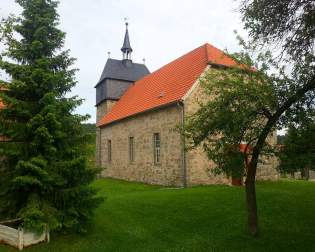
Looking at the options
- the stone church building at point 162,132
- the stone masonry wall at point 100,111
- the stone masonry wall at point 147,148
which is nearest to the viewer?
the stone church building at point 162,132

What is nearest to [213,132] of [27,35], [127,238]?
[127,238]

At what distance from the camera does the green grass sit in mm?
8281

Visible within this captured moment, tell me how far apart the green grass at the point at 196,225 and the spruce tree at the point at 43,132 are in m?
0.95

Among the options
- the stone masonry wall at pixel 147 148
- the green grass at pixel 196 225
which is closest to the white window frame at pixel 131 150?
the stone masonry wall at pixel 147 148

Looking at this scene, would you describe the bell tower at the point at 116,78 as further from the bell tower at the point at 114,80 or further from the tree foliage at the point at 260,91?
the tree foliage at the point at 260,91

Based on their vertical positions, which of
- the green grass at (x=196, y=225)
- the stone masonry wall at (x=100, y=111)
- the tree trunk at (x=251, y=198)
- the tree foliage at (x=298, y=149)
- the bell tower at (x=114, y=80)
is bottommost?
the green grass at (x=196, y=225)

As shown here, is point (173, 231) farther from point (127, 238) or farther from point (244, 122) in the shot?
point (244, 122)

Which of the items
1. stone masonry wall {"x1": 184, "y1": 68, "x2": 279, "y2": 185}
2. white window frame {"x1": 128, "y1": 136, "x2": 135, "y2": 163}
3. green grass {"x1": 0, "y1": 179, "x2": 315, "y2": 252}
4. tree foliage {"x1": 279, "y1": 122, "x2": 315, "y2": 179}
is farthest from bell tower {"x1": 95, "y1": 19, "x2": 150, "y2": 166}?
tree foliage {"x1": 279, "y1": 122, "x2": 315, "y2": 179}

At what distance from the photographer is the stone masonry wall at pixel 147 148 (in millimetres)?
18656

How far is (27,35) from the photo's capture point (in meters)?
9.18

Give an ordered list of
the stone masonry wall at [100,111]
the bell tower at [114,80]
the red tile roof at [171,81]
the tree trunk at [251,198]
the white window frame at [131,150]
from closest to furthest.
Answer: the tree trunk at [251,198] < the red tile roof at [171,81] < the white window frame at [131,150] < the stone masonry wall at [100,111] < the bell tower at [114,80]

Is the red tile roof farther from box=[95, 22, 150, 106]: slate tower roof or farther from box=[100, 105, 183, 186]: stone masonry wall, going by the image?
box=[95, 22, 150, 106]: slate tower roof

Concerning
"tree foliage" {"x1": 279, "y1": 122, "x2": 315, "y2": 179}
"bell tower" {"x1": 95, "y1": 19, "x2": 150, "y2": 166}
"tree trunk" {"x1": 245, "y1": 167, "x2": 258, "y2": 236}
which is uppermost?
"bell tower" {"x1": 95, "y1": 19, "x2": 150, "y2": 166}

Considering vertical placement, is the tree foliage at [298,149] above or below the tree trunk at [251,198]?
above
